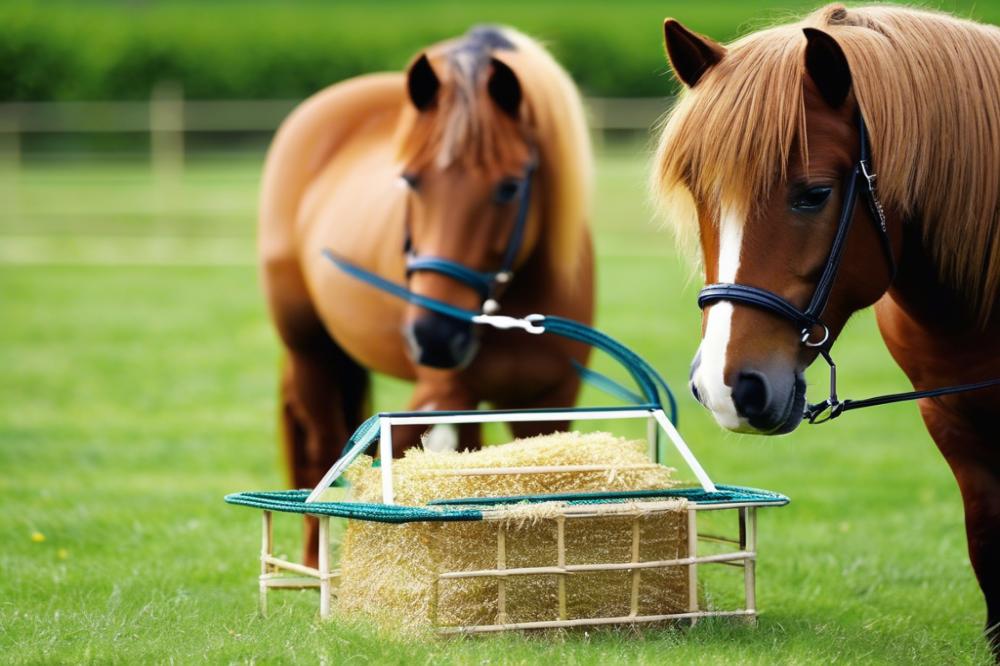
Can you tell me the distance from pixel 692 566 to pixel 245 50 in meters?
30.8

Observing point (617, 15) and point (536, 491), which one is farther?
point (617, 15)

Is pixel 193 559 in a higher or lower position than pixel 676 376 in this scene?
lower

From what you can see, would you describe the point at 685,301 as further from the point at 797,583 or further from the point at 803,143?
the point at 803,143

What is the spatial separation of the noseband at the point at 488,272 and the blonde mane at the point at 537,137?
0.42ft

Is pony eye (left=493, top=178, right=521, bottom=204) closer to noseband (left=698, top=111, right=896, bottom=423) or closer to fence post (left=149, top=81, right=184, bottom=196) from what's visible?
noseband (left=698, top=111, right=896, bottom=423)

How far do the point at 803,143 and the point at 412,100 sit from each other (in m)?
2.32

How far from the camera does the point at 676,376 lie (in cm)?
997

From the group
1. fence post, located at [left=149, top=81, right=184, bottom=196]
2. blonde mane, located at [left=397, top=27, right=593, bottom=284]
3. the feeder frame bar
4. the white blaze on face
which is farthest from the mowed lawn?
fence post, located at [left=149, top=81, right=184, bottom=196]

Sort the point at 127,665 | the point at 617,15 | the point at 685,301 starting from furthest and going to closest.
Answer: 1. the point at 617,15
2. the point at 685,301
3. the point at 127,665

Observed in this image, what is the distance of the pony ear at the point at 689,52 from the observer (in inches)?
119

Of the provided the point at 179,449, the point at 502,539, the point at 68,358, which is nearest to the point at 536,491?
the point at 502,539

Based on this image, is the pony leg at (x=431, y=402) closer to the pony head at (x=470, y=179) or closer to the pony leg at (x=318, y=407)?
the pony head at (x=470, y=179)

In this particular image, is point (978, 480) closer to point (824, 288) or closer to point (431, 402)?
point (824, 288)

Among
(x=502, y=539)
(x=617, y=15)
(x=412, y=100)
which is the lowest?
(x=502, y=539)
